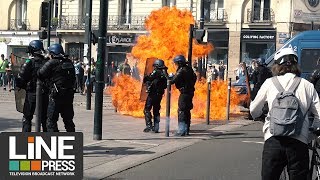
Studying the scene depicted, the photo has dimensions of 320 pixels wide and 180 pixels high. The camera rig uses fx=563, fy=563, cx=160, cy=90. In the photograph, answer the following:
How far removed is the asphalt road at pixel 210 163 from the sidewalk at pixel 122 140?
0.26 meters

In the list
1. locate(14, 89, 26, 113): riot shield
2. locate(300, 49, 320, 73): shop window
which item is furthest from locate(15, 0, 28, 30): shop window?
locate(14, 89, 26, 113): riot shield

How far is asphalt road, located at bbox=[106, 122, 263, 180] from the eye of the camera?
8.16 meters

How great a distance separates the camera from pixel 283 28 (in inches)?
1524

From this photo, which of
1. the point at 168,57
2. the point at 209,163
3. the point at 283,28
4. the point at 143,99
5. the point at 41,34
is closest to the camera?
the point at 209,163

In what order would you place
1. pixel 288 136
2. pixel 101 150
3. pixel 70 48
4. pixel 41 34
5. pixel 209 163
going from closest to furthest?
1. pixel 288 136
2. pixel 209 163
3. pixel 101 150
4. pixel 41 34
5. pixel 70 48

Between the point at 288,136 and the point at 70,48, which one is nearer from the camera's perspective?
the point at 288,136

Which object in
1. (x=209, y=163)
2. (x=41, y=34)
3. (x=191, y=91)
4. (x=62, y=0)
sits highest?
(x=62, y=0)

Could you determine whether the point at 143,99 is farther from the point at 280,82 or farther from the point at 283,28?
the point at 283,28

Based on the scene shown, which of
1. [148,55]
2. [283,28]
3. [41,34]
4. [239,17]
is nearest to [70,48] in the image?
[239,17]

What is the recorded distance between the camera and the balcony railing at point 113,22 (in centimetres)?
4384

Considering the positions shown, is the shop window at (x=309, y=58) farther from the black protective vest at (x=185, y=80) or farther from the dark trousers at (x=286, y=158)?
the dark trousers at (x=286, y=158)

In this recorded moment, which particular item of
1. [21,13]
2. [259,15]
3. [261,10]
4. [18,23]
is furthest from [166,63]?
[21,13]

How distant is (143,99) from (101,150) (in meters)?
5.25

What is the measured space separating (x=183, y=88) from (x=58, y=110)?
428 centimetres
